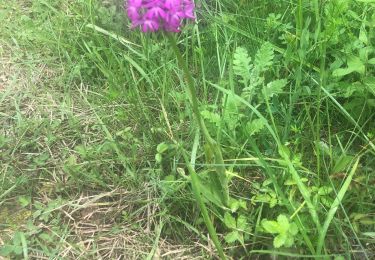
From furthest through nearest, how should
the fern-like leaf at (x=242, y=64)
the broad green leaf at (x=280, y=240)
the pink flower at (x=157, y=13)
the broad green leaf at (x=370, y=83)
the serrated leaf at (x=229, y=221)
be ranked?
the fern-like leaf at (x=242, y=64), the broad green leaf at (x=370, y=83), the serrated leaf at (x=229, y=221), the broad green leaf at (x=280, y=240), the pink flower at (x=157, y=13)

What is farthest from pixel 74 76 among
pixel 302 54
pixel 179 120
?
pixel 302 54

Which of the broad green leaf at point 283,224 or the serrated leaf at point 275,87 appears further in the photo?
the serrated leaf at point 275,87

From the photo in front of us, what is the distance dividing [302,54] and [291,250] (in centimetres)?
69

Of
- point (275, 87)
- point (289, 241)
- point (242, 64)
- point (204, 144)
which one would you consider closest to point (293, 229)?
point (289, 241)

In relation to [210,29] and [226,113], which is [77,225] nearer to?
[226,113]

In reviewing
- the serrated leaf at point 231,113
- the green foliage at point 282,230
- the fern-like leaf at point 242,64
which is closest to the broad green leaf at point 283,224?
the green foliage at point 282,230

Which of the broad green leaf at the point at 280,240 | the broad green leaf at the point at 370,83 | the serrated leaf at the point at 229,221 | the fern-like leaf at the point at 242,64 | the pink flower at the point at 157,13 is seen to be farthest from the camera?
the fern-like leaf at the point at 242,64

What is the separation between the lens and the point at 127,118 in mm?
1913

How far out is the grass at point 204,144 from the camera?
A: 4.89ft

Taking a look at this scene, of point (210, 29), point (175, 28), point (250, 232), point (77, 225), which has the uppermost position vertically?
point (175, 28)

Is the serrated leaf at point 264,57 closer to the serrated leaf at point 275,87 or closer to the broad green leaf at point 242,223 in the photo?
the serrated leaf at point 275,87

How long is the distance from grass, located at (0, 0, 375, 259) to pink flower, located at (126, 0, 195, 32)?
0.39 meters

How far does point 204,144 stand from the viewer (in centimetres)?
164

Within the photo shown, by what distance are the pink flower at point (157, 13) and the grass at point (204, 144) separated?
390 millimetres
